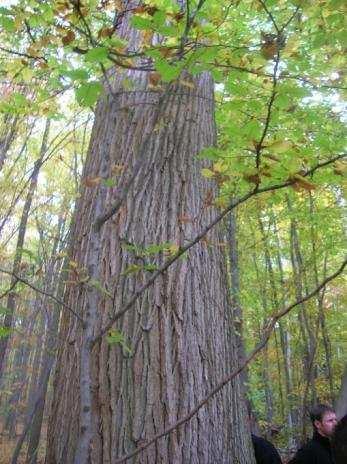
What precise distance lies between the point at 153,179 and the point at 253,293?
7.47 meters

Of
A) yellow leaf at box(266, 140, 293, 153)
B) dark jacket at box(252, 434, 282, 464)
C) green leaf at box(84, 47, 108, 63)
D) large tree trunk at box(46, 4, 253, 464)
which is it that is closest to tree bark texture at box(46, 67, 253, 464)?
large tree trunk at box(46, 4, 253, 464)

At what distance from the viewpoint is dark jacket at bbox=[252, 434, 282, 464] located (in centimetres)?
274

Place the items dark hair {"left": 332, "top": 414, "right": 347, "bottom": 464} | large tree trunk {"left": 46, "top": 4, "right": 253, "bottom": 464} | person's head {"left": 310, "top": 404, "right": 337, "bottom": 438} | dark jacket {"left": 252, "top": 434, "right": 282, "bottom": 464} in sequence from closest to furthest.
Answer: dark hair {"left": 332, "top": 414, "right": 347, "bottom": 464}, large tree trunk {"left": 46, "top": 4, "right": 253, "bottom": 464}, dark jacket {"left": 252, "top": 434, "right": 282, "bottom": 464}, person's head {"left": 310, "top": 404, "right": 337, "bottom": 438}

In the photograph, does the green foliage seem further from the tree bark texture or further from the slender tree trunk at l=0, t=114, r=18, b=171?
the slender tree trunk at l=0, t=114, r=18, b=171

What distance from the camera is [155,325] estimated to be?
1.93 meters

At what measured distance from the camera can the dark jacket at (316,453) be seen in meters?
3.00

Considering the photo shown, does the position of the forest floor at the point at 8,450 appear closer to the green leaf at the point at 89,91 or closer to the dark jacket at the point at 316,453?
the dark jacket at the point at 316,453

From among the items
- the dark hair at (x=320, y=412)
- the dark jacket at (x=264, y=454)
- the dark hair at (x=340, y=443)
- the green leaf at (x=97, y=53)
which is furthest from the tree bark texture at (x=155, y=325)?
the dark hair at (x=320, y=412)

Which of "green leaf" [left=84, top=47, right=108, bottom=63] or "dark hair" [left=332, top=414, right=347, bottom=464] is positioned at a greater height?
"green leaf" [left=84, top=47, right=108, bottom=63]

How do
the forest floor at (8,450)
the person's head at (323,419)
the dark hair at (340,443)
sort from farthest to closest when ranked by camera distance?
the forest floor at (8,450)
the person's head at (323,419)
the dark hair at (340,443)

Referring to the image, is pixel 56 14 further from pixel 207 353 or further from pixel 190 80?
pixel 207 353

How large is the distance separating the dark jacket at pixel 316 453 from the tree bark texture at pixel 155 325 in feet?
4.39

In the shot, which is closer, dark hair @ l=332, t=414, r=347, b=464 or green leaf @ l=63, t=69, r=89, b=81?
green leaf @ l=63, t=69, r=89, b=81

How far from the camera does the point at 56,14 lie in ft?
6.08
